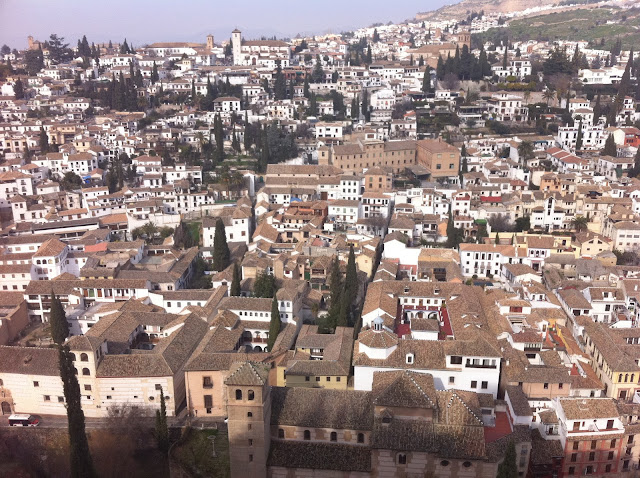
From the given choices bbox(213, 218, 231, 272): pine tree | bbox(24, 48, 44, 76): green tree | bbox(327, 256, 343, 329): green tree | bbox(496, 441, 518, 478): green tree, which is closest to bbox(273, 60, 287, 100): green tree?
bbox(213, 218, 231, 272): pine tree

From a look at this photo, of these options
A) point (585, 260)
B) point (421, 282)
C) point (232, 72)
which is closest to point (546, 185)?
point (585, 260)

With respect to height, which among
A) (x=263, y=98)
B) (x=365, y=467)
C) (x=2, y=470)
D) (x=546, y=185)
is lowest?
(x=2, y=470)

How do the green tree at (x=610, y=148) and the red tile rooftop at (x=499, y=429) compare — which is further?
the green tree at (x=610, y=148)

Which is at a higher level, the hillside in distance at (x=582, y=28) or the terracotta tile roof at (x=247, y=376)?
the hillside in distance at (x=582, y=28)

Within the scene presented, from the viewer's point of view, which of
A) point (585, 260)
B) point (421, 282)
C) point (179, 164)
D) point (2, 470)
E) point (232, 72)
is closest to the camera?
point (2, 470)

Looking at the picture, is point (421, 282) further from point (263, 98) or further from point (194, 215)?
point (263, 98)

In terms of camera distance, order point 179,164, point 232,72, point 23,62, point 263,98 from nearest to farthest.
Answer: point 179,164 → point 263,98 → point 232,72 → point 23,62

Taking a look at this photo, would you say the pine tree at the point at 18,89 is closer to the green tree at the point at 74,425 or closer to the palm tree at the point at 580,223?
the green tree at the point at 74,425

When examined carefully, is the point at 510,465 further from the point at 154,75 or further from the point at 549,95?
the point at 154,75

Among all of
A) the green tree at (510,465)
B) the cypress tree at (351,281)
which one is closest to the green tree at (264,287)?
the cypress tree at (351,281)
